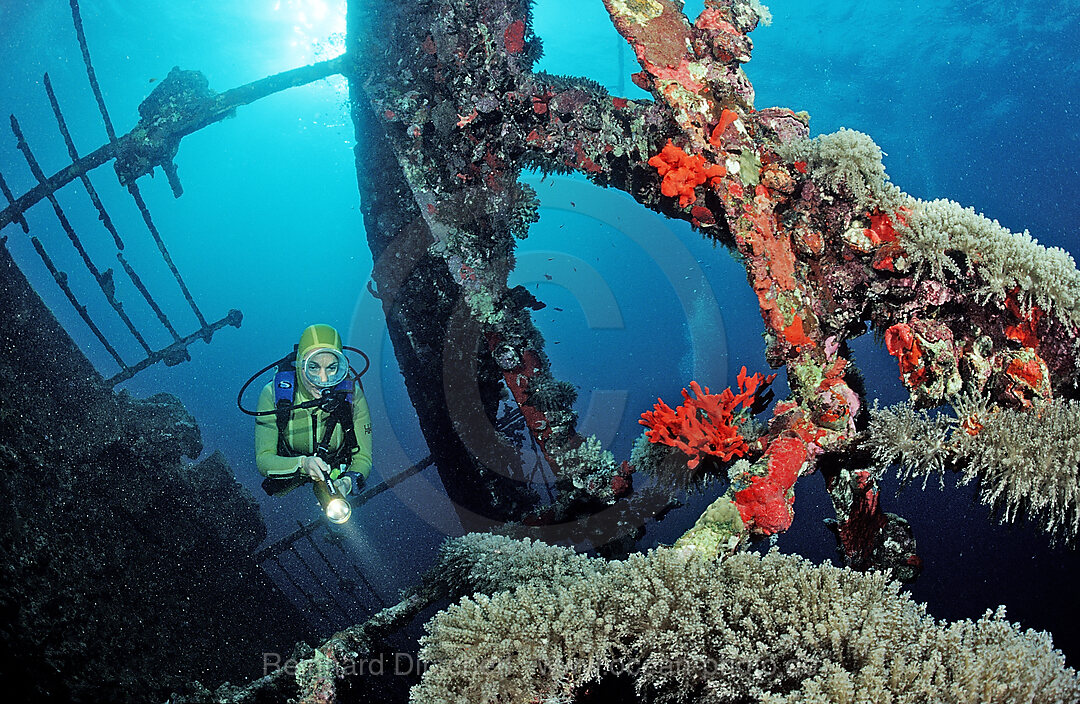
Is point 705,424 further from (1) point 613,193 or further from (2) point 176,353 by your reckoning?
(1) point 613,193

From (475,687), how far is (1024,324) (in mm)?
3301

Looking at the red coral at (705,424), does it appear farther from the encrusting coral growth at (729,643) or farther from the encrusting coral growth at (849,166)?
the encrusting coral growth at (849,166)

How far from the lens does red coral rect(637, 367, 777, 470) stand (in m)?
3.32

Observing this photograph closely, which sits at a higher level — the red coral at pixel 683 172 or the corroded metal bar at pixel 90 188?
the corroded metal bar at pixel 90 188

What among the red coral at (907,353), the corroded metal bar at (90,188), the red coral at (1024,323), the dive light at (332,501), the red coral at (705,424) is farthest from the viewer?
the corroded metal bar at (90,188)

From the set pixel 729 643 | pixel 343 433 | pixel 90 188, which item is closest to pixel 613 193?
pixel 90 188

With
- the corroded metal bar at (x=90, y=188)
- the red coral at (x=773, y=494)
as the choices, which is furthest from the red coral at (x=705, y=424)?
the corroded metal bar at (x=90, y=188)

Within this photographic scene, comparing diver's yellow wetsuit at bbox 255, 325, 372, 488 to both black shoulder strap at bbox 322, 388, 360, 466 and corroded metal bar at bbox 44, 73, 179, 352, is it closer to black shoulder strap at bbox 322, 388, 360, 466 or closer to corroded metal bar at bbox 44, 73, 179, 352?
black shoulder strap at bbox 322, 388, 360, 466

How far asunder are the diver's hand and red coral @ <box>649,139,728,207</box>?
4.32 meters

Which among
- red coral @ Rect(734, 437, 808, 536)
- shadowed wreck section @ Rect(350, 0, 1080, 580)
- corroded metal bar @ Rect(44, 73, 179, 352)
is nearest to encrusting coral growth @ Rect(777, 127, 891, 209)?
shadowed wreck section @ Rect(350, 0, 1080, 580)

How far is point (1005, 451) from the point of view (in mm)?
2451

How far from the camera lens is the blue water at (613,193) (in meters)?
22.8

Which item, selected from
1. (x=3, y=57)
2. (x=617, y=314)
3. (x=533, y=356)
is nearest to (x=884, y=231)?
(x=533, y=356)

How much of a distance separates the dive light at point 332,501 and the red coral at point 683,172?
4.34m
